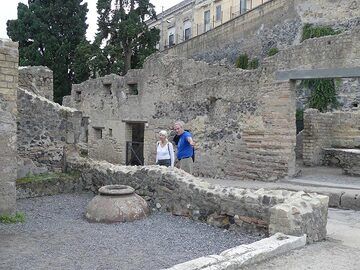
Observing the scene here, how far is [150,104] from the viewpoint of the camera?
56.2 feet

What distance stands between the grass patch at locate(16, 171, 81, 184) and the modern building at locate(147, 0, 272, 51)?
98.7ft

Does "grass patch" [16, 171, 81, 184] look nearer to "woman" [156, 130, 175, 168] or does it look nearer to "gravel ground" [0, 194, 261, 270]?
"gravel ground" [0, 194, 261, 270]

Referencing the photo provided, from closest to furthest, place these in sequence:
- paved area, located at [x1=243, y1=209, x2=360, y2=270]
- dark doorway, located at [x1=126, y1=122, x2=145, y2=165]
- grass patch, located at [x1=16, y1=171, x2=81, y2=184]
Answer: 1. paved area, located at [x1=243, y1=209, x2=360, y2=270]
2. grass patch, located at [x1=16, y1=171, x2=81, y2=184]
3. dark doorway, located at [x1=126, y1=122, x2=145, y2=165]

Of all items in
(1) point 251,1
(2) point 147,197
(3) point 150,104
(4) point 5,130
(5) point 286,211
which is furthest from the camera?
(1) point 251,1

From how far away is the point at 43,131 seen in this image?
1089cm

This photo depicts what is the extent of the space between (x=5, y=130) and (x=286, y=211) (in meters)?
4.42

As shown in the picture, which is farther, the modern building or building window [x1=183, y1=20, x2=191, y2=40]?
building window [x1=183, y1=20, x2=191, y2=40]

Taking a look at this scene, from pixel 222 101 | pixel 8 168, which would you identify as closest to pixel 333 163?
pixel 222 101

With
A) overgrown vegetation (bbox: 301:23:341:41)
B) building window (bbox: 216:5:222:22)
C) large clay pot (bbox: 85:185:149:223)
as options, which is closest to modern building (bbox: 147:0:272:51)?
building window (bbox: 216:5:222:22)

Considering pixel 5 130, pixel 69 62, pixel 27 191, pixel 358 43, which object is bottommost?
pixel 27 191

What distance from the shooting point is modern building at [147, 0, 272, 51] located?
39.6 m

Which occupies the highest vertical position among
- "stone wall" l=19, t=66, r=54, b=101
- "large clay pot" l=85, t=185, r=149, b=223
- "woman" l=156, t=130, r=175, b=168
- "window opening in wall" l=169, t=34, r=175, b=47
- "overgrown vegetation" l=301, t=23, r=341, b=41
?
"window opening in wall" l=169, t=34, r=175, b=47

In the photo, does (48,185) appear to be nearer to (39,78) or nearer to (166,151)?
(166,151)

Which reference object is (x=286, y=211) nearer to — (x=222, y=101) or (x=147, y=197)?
(x=147, y=197)
